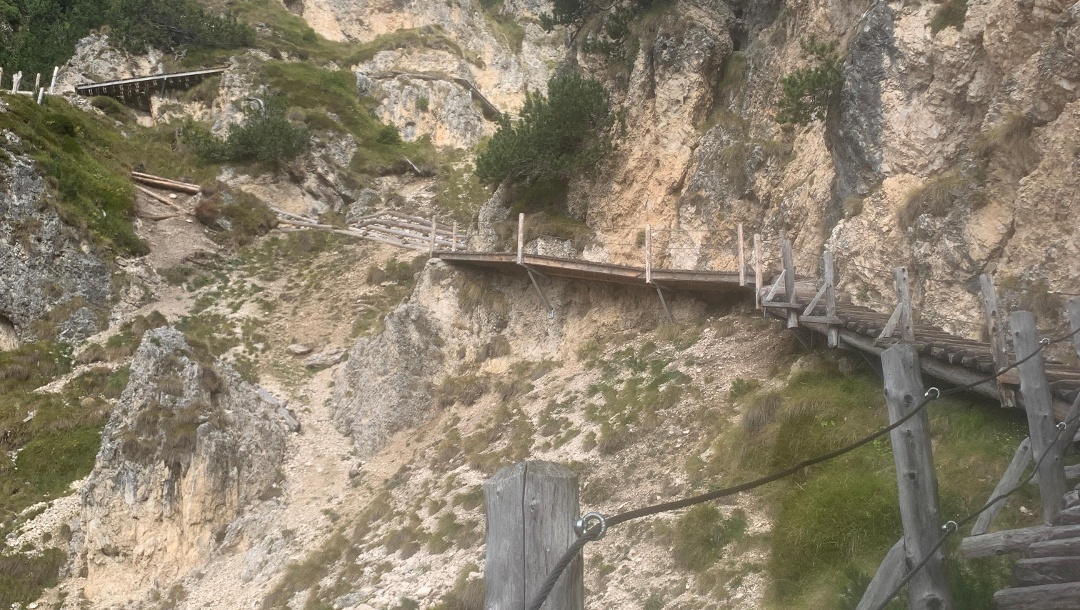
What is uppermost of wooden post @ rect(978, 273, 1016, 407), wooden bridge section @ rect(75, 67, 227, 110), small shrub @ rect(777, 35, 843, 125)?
wooden bridge section @ rect(75, 67, 227, 110)

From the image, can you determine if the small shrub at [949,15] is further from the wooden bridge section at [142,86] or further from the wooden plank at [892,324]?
the wooden bridge section at [142,86]

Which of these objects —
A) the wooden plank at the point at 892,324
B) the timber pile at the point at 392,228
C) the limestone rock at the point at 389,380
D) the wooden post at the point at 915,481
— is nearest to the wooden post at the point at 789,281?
the wooden plank at the point at 892,324

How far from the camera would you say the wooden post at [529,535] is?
10.2ft

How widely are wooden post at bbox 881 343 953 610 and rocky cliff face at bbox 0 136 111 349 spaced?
24623mm

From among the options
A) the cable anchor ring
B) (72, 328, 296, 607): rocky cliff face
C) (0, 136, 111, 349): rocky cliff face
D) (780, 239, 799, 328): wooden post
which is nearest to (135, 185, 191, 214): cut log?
(0, 136, 111, 349): rocky cliff face

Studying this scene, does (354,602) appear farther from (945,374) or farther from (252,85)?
(252,85)

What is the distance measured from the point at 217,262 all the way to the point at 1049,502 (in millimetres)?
27919

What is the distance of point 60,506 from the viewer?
16797mm

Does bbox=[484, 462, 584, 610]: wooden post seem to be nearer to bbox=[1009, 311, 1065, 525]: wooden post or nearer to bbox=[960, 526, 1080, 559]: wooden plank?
bbox=[960, 526, 1080, 559]: wooden plank

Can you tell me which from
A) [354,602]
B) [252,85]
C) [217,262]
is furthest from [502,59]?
[354,602]

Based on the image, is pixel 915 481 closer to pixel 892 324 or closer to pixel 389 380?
pixel 892 324

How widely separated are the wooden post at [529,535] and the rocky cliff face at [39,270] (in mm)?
24161

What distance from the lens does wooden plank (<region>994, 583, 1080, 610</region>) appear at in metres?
4.95

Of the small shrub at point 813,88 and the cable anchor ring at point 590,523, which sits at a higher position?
the small shrub at point 813,88
